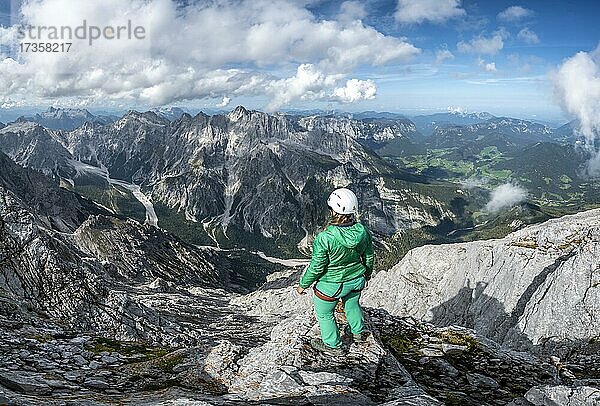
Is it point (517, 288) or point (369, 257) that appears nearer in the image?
point (369, 257)

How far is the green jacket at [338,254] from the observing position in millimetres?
13820

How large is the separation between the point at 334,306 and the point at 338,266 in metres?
1.47

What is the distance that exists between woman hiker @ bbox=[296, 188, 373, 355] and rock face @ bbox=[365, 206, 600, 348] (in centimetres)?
2852

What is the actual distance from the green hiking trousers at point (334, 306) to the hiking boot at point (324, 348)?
144 mm

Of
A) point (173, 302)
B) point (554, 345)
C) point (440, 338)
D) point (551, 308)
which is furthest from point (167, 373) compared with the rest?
point (173, 302)

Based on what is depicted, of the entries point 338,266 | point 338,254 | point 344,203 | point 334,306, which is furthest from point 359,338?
point 344,203

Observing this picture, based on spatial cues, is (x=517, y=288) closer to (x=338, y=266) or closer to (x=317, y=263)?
(x=338, y=266)

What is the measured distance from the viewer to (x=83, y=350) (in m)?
17.4

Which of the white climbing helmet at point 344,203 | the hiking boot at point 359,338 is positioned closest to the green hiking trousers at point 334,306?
the hiking boot at point 359,338

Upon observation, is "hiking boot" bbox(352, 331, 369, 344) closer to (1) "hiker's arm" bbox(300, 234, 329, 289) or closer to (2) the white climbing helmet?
(1) "hiker's arm" bbox(300, 234, 329, 289)

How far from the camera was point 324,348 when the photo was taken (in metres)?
15.1

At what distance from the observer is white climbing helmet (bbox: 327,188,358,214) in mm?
13516

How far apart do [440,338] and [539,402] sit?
923 centimetres

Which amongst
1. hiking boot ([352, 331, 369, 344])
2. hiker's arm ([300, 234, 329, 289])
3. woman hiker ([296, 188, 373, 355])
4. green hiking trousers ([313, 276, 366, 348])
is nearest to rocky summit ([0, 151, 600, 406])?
hiking boot ([352, 331, 369, 344])
